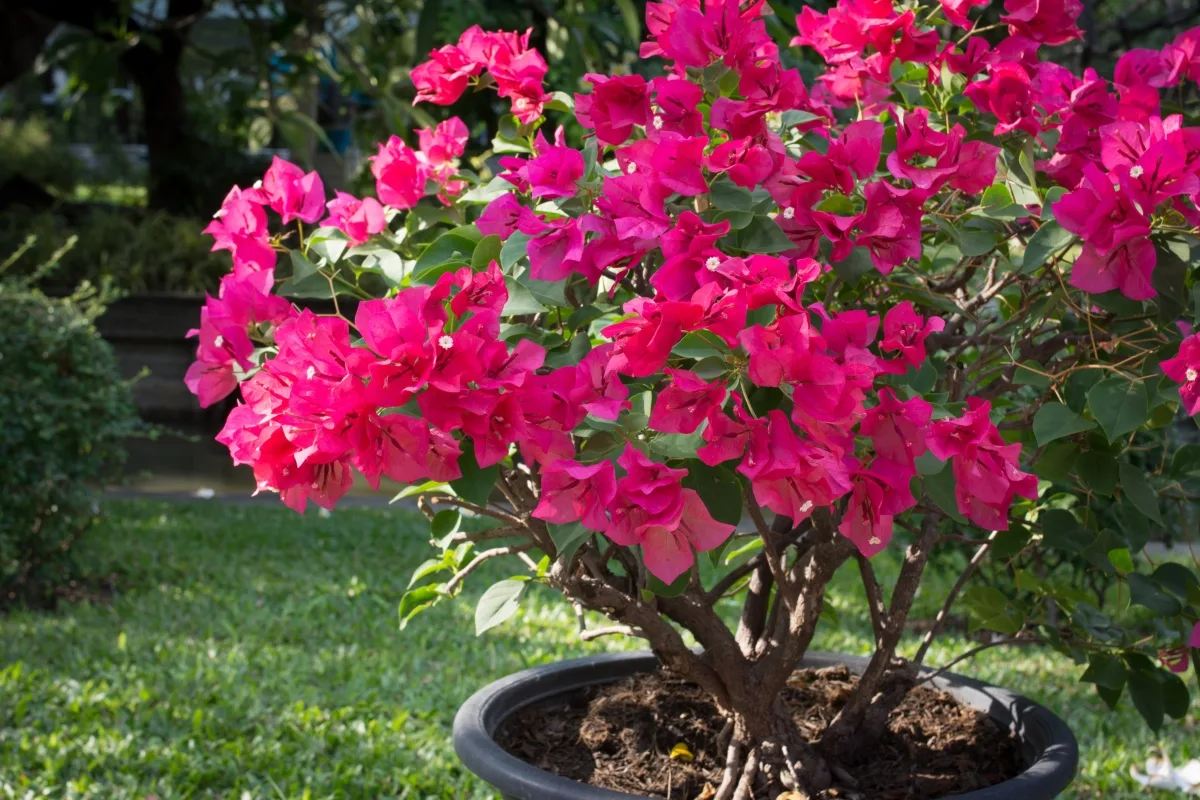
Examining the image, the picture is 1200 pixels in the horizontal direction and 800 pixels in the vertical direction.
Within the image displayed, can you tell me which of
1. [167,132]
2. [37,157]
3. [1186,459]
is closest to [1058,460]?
[1186,459]

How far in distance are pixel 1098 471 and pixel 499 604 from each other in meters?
0.71

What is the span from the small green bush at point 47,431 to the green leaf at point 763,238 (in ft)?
10.1

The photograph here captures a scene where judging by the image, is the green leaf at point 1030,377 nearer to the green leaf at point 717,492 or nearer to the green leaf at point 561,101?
the green leaf at point 717,492

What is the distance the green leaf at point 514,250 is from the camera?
1118mm

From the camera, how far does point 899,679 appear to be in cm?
170

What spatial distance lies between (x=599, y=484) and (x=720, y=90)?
0.47 metres

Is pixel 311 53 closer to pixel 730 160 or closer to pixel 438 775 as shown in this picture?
pixel 438 775

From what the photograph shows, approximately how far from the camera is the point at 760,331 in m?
0.89

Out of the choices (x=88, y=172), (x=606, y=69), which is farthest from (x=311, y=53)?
(x=88, y=172)

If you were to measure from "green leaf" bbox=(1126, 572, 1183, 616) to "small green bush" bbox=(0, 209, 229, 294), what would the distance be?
23.9 feet

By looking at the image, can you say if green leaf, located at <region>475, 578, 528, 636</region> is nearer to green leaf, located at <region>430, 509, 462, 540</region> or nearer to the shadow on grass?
green leaf, located at <region>430, 509, 462, 540</region>

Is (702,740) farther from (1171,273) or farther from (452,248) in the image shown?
(1171,273)

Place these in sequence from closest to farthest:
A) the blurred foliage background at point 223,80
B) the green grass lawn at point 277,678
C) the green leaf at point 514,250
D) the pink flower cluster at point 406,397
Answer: the pink flower cluster at point 406,397 → the green leaf at point 514,250 → the green grass lawn at point 277,678 → the blurred foliage background at point 223,80

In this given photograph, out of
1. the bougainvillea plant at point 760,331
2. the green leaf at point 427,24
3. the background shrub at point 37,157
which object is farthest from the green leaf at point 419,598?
the background shrub at point 37,157
